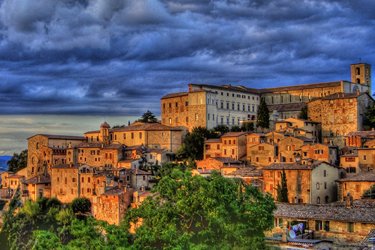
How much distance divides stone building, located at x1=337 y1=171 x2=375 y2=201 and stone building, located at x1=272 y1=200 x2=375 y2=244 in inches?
344

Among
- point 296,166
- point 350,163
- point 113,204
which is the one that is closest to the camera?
point 296,166

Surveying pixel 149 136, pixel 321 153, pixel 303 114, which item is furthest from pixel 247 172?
pixel 149 136

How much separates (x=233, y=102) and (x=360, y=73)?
21973mm

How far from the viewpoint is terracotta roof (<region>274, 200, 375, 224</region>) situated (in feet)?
105

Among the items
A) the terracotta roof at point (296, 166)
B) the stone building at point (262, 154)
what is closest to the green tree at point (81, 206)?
the stone building at point (262, 154)

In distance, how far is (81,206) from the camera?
6300 cm

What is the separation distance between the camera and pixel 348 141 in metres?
60.7

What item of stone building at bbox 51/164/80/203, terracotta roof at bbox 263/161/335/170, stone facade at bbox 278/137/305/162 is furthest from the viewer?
stone building at bbox 51/164/80/203

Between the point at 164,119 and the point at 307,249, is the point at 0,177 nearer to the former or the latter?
the point at 164,119

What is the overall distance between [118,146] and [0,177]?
2278 centimetres

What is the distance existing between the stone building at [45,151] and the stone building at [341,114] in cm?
3162

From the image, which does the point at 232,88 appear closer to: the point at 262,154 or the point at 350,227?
the point at 262,154

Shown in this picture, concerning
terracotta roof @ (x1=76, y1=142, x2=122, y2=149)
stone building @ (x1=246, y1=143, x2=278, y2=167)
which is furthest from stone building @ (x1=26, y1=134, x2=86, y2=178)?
stone building @ (x1=246, y1=143, x2=278, y2=167)

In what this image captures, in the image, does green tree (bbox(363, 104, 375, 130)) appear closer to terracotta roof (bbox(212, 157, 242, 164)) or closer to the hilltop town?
the hilltop town
